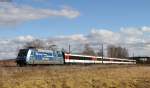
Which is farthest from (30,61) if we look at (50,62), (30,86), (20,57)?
(30,86)

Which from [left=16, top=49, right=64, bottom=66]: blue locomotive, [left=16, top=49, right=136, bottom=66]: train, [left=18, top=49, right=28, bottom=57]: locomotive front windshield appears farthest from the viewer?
[left=18, top=49, right=28, bottom=57]: locomotive front windshield

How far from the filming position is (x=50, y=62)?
58594 mm

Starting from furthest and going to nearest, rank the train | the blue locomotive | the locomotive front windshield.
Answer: the locomotive front windshield < the train < the blue locomotive

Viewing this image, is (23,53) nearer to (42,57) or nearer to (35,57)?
(35,57)

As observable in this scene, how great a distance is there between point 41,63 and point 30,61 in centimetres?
353

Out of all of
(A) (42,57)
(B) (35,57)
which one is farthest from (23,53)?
(A) (42,57)

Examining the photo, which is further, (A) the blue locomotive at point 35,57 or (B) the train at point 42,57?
(B) the train at point 42,57

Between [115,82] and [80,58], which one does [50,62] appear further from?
[115,82]

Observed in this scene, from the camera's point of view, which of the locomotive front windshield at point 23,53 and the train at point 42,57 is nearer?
the train at point 42,57

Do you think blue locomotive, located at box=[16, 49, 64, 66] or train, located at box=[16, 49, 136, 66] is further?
train, located at box=[16, 49, 136, 66]

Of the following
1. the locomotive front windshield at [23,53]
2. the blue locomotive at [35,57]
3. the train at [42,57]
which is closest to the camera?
the blue locomotive at [35,57]

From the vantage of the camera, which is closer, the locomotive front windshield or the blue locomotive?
the blue locomotive

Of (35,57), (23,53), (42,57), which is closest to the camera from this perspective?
(23,53)

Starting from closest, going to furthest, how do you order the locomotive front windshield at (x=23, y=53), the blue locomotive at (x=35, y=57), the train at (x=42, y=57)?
1. the blue locomotive at (x=35, y=57)
2. the train at (x=42, y=57)
3. the locomotive front windshield at (x=23, y=53)
